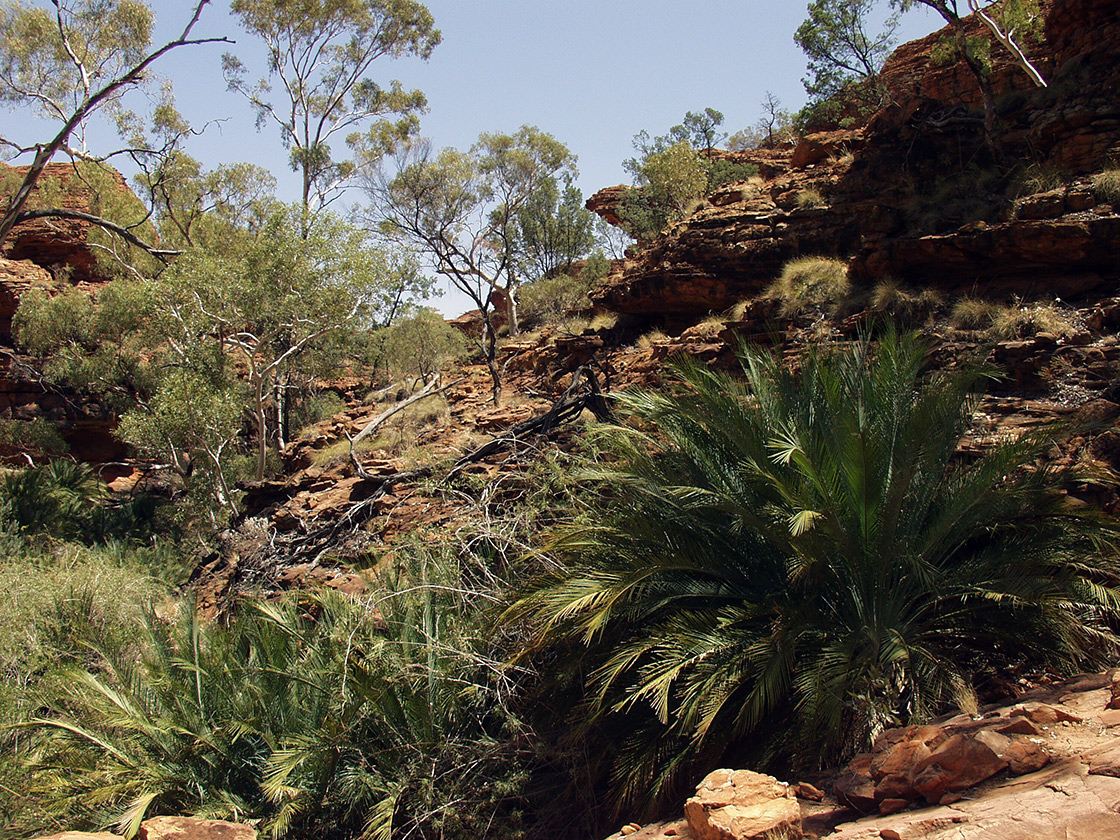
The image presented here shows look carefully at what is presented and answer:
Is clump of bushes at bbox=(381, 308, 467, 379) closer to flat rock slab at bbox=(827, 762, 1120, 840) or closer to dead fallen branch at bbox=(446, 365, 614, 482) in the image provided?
dead fallen branch at bbox=(446, 365, 614, 482)

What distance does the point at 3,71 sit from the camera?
17.8 m

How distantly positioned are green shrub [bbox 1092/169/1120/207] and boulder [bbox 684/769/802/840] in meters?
7.97

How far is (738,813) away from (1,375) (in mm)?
24261

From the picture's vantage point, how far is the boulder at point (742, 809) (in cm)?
313

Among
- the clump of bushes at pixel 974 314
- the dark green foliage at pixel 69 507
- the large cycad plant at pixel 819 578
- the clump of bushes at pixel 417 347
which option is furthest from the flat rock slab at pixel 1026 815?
the clump of bushes at pixel 417 347

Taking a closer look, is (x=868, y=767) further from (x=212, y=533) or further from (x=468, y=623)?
(x=212, y=533)

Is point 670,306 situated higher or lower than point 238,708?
higher

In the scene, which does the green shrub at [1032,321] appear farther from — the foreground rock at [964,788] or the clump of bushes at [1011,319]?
the foreground rock at [964,788]

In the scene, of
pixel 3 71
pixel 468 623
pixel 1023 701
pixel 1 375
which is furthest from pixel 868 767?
pixel 1 375

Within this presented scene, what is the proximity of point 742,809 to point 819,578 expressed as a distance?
66.9 inches

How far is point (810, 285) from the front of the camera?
10.4m

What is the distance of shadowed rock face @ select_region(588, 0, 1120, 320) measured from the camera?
27.9ft

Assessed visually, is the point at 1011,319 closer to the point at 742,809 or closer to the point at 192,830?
the point at 742,809

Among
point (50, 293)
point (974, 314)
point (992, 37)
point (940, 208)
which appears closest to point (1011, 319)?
point (974, 314)
